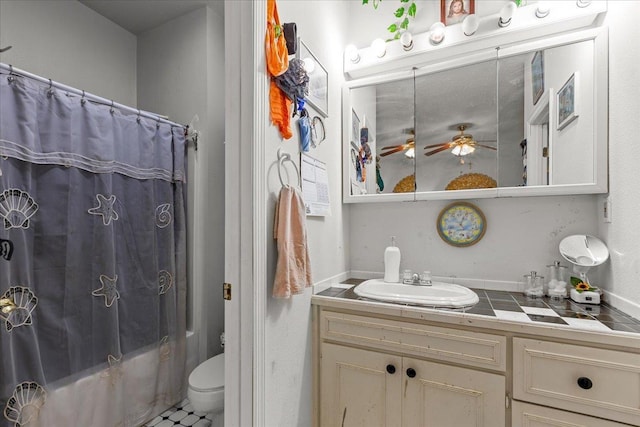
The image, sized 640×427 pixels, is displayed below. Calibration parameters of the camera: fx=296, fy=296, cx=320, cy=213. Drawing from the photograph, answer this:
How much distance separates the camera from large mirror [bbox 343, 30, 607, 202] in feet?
4.58

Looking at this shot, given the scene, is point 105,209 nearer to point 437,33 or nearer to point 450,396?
point 450,396

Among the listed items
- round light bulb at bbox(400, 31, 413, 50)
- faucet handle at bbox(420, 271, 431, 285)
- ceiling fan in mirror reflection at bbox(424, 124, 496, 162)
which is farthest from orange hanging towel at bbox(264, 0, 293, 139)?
faucet handle at bbox(420, 271, 431, 285)

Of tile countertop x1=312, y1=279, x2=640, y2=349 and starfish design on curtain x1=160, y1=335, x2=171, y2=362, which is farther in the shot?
starfish design on curtain x1=160, y1=335, x2=171, y2=362

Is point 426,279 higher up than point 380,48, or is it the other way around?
point 380,48

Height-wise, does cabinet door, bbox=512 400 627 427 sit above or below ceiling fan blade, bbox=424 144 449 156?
below

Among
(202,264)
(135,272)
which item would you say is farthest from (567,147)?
(135,272)

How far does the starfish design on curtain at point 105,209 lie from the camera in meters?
1.65

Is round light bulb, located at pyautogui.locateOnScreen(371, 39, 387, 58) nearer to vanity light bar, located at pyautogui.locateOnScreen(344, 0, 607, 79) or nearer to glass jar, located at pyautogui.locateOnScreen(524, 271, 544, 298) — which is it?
vanity light bar, located at pyautogui.locateOnScreen(344, 0, 607, 79)

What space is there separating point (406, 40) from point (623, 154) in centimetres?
117

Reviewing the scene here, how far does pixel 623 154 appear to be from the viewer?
3.99ft

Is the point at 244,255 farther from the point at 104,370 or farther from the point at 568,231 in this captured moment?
the point at 568,231

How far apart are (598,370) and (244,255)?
129 centimetres

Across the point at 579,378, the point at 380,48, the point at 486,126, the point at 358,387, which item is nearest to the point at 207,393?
the point at 358,387

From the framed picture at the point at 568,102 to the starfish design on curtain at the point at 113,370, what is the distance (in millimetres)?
2654
